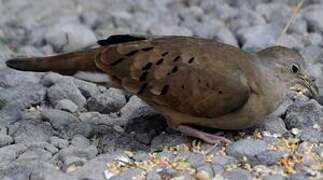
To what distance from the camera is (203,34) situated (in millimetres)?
7156

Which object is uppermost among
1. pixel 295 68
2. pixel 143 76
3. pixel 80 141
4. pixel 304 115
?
pixel 295 68

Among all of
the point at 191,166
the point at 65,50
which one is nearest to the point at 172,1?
the point at 65,50

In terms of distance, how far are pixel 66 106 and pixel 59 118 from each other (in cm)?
21

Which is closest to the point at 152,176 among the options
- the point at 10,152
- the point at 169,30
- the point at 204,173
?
the point at 204,173

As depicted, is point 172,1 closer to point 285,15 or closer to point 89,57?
point 285,15

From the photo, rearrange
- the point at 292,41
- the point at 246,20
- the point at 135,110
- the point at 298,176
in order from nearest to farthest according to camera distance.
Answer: the point at 298,176
the point at 135,110
the point at 292,41
the point at 246,20

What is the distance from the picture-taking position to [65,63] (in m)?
5.32

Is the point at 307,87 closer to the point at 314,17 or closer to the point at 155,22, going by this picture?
the point at 314,17

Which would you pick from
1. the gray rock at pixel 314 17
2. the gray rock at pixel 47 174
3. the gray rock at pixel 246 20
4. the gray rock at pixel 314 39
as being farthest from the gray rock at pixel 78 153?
the gray rock at pixel 314 17

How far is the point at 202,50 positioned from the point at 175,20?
2.59 meters

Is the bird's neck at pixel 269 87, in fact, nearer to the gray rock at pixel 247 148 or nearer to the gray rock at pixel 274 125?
the gray rock at pixel 274 125

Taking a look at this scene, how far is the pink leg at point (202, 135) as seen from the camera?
5086mm

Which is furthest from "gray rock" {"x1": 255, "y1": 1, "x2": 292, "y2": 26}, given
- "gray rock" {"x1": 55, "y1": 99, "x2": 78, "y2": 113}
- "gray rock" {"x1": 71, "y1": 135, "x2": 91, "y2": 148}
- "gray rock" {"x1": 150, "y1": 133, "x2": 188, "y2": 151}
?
"gray rock" {"x1": 71, "y1": 135, "x2": 91, "y2": 148}

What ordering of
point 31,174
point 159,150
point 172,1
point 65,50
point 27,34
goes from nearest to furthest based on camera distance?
point 31,174 < point 159,150 < point 65,50 < point 27,34 < point 172,1
